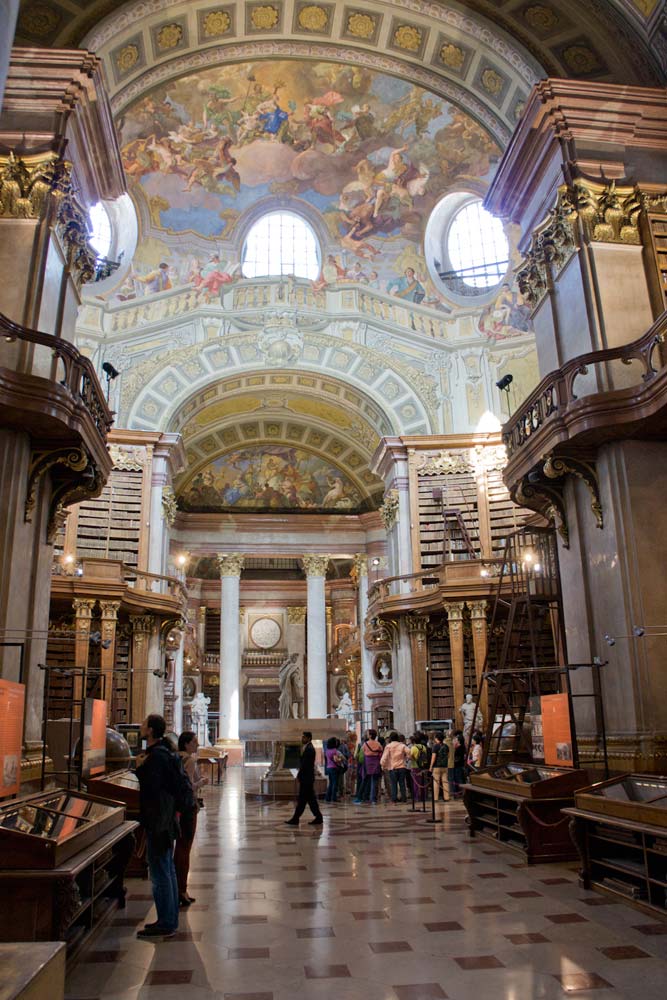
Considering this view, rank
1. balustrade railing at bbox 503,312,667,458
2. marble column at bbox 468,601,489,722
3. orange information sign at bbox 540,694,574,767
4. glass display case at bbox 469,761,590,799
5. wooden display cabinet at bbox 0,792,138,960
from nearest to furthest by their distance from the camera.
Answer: wooden display cabinet at bbox 0,792,138,960, glass display case at bbox 469,761,590,799, orange information sign at bbox 540,694,574,767, balustrade railing at bbox 503,312,667,458, marble column at bbox 468,601,489,722

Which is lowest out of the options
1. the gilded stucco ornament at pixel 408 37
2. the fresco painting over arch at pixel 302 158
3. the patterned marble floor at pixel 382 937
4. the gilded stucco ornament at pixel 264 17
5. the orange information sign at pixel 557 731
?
the patterned marble floor at pixel 382 937

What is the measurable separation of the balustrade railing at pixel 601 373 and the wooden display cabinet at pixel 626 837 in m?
4.19

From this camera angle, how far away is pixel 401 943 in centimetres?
482

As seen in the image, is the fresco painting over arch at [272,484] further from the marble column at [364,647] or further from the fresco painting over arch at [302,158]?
the fresco painting over arch at [302,158]

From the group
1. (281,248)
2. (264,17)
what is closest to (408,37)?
(264,17)

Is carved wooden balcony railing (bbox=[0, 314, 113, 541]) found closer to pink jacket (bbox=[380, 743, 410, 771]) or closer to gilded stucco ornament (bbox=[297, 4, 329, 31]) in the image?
pink jacket (bbox=[380, 743, 410, 771])

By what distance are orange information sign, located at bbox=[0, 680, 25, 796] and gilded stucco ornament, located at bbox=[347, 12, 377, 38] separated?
507 inches

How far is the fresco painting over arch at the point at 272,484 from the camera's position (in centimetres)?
2978

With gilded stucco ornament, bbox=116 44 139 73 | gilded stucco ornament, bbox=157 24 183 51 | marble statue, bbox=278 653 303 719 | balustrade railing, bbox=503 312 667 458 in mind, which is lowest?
marble statue, bbox=278 653 303 719

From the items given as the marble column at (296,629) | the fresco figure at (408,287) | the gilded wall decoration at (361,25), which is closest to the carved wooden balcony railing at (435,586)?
the fresco figure at (408,287)

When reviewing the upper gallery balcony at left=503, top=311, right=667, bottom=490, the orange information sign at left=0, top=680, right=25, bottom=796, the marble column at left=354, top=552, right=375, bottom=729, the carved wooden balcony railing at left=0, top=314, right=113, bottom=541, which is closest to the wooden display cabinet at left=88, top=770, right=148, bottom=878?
the orange information sign at left=0, top=680, right=25, bottom=796

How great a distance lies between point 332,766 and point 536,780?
7.01 m

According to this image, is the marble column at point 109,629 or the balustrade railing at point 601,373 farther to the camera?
the marble column at point 109,629

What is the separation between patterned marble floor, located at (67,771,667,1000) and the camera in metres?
4.05
